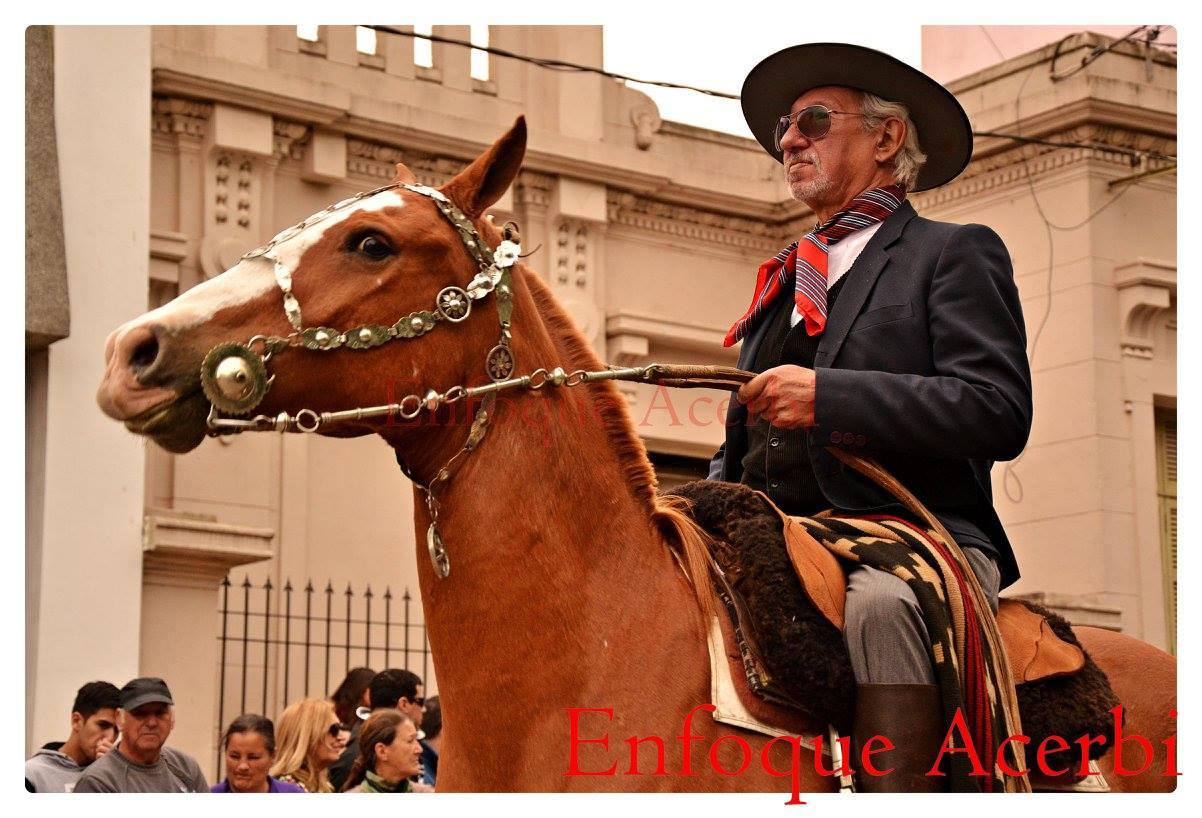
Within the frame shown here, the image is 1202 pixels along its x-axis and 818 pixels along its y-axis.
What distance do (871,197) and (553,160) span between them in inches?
360

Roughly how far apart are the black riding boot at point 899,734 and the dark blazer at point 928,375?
0.58 m

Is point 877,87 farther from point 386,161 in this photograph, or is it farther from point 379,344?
point 386,161

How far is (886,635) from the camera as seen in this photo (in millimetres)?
3857

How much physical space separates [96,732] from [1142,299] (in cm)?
869

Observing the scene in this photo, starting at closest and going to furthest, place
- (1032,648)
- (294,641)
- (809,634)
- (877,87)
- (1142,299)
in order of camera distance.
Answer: (809,634) → (1032,648) → (877,87) → (294,641) → (1142,299)

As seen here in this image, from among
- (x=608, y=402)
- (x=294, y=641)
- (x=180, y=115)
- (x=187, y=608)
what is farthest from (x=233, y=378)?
(x=180, y=115)

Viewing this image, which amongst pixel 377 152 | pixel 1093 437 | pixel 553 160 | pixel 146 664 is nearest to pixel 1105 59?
pixel 1093 437

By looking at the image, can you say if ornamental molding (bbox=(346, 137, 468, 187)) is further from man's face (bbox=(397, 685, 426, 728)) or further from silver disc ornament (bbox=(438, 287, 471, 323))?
silver disc ornament (bbox=(438, 287, 471, 323))

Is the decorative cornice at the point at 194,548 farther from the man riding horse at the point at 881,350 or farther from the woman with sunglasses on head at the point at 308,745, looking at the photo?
the man riding horse at the point at 881,350

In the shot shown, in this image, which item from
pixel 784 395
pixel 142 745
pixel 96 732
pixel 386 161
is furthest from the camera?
pixel 386 161

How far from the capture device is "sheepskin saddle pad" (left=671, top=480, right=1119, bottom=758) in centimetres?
383

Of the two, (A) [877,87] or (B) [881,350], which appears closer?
(B) [881,350]

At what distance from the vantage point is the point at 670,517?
414 centimetres

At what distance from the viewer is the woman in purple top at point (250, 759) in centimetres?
775
